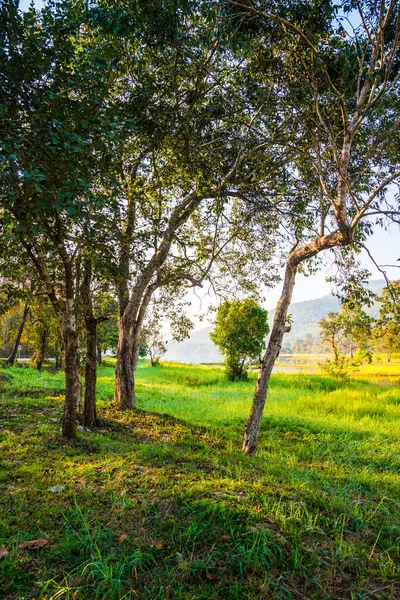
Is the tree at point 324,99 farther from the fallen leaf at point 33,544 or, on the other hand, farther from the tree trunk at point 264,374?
the fallen leaf at point 33,544

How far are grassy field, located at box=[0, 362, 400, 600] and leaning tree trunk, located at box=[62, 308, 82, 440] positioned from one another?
0.41 metres

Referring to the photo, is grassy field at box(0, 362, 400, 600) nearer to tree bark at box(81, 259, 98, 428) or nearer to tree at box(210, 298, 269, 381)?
Answer: tree bark at box(81, 259, 98, 428)

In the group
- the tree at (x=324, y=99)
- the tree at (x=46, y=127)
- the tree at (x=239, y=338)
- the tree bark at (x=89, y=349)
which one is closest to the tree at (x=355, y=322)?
the tree at (x=324, y=99)

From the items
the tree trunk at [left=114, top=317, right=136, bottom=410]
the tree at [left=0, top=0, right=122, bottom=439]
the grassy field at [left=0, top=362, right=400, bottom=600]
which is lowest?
the grassy field at [left=0, top=362, right=400, bottom=600]

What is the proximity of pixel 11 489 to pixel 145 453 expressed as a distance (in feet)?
8.56

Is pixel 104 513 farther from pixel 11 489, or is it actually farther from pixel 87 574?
pixel 11 489

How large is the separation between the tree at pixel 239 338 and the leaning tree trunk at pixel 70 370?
19753mm

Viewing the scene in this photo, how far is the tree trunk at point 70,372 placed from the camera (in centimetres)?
732

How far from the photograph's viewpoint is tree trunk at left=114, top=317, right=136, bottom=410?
12.4m

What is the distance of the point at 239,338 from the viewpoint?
89.1 feet

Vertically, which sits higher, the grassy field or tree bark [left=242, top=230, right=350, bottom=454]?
tree bark [left=242, top=230, right=350, bottom=454]

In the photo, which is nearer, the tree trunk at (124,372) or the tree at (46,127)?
the tree at (46,127)

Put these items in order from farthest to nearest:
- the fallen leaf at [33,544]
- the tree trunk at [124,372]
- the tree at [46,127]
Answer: the tree trunk at [124,372]
the tree at [46,127]
the fallen leaf at [33,544]

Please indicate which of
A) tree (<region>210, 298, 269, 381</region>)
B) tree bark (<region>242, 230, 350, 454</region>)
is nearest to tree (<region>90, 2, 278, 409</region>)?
tree bark (<region>242, 230, 350, 454</region>)
